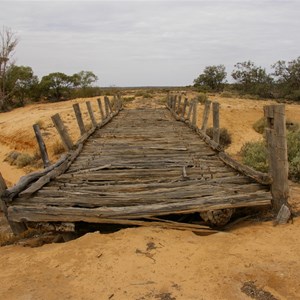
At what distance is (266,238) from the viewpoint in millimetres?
3641

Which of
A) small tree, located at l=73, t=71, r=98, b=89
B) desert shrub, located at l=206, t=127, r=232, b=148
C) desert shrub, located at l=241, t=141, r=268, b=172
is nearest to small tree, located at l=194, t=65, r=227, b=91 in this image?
small tree, located at l=73, t=71, r=98, b=89

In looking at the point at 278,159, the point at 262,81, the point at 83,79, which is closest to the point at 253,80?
the point at 262,81

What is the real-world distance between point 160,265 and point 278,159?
6.63ft

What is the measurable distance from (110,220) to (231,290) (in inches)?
64.0

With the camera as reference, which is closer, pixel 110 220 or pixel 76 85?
pixel 110 220

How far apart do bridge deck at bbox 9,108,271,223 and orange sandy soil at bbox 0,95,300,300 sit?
295mm

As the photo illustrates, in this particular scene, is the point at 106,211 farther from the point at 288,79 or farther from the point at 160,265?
the point at 288,79

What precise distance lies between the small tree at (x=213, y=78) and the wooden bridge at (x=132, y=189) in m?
27.8

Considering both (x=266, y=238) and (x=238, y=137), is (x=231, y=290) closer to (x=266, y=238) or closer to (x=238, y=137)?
(x=266, y=238)

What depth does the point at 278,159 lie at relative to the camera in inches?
167

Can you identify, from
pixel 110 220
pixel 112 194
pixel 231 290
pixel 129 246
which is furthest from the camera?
pixel 112 194

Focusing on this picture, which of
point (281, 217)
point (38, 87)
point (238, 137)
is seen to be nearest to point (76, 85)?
point (38, 87)

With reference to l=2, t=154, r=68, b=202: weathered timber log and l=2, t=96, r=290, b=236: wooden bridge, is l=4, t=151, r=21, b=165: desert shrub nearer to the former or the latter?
l=2, t=96, r=290, b=236: wooden bridge

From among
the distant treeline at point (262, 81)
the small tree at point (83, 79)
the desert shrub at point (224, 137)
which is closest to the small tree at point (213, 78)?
the distant treeline at point (262, 81)
